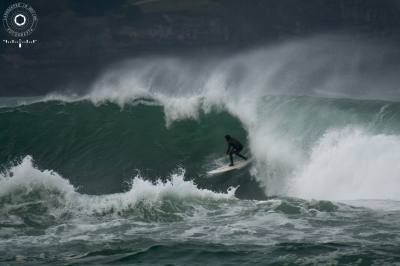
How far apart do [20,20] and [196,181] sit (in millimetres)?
82664

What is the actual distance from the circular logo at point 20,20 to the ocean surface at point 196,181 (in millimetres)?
74441

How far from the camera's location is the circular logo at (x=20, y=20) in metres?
99.2

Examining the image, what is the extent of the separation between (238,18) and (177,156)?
101827mm

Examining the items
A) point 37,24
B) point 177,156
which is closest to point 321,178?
point 177,156

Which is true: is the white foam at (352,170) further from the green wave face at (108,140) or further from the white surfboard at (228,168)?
the green wave face at (108,140)

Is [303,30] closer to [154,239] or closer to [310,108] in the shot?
[310,108]

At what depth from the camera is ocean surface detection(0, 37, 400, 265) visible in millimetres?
12867

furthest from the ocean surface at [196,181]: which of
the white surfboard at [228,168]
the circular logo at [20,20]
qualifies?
the circular logo at [20,20]

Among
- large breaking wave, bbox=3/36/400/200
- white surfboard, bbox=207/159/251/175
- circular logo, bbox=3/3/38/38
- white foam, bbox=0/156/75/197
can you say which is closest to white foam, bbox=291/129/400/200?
large breaking wave, bbox=3/36/400/200

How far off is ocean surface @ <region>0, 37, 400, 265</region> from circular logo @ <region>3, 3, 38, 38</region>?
7444 cm

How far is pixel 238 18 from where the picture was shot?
397ft

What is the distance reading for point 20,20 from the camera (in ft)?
315

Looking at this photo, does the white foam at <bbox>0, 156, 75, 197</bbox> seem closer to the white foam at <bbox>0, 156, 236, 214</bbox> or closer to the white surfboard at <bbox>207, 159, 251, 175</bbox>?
the white foam at <bbox>0, 156, 236, 214</bbox>

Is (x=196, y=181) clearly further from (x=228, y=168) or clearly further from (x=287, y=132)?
→ (x=287, y=132)
